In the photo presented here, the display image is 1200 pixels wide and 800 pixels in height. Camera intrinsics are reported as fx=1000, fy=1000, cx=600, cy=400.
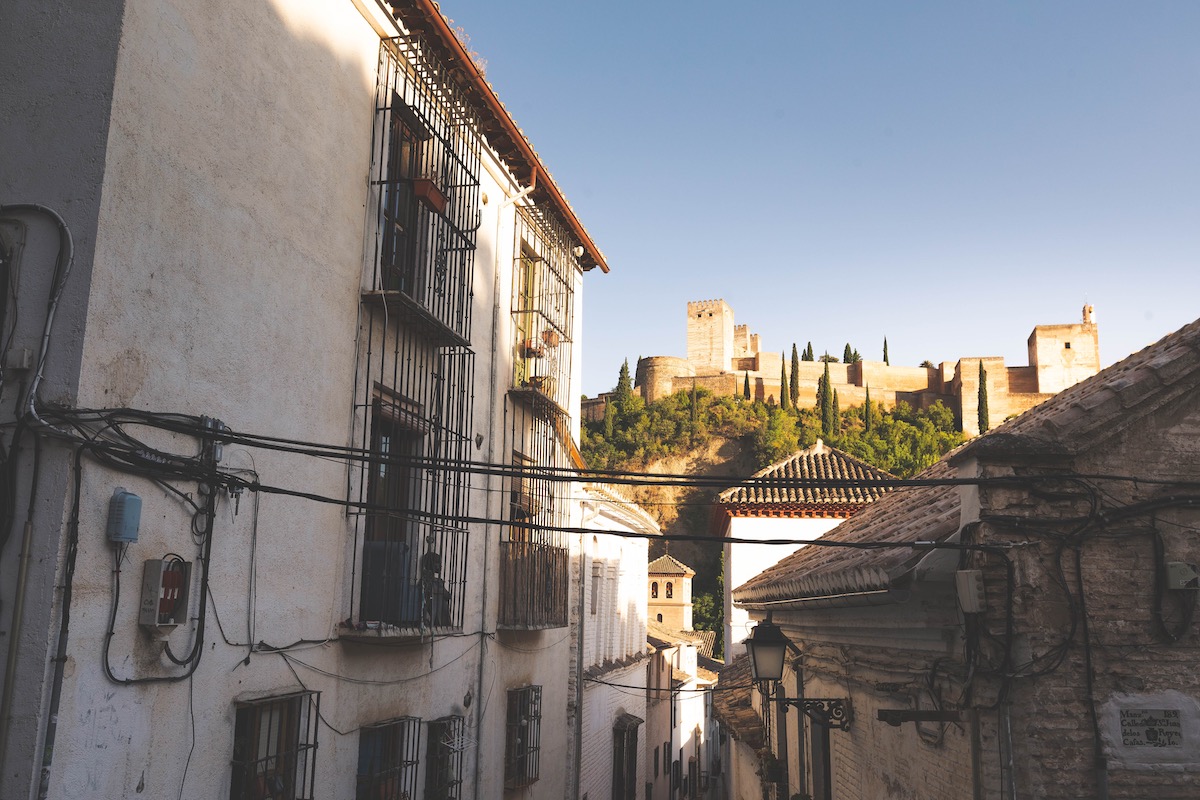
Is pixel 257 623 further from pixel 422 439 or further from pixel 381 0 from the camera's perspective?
pixel 381 0

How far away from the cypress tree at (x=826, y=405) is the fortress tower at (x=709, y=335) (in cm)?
875

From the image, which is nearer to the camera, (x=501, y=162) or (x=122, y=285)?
(x=122, y=285)

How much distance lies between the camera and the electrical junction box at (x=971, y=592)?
5.25m

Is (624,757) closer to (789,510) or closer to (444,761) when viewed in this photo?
(789,510)

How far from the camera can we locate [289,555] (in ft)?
21.5

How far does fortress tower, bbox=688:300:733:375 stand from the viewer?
77.2m

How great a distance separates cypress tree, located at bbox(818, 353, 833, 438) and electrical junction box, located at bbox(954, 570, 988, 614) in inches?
2542

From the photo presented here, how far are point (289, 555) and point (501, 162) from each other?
19.8 feet

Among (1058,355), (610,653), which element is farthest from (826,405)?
(610,653)

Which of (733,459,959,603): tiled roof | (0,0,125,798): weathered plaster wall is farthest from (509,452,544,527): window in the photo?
(0,0,125,798): weathered plaster wall

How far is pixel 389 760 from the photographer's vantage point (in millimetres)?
7949

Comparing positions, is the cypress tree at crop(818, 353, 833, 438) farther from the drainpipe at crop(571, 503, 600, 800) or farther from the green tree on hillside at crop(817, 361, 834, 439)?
the drainpipe at crop(571, 503, 600, 800)

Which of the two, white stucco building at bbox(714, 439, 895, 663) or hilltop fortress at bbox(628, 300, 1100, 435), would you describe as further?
hilltop fortress at bbox(628, 300, 1100, 435)

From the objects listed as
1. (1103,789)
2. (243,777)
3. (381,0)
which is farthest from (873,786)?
(381,0)
